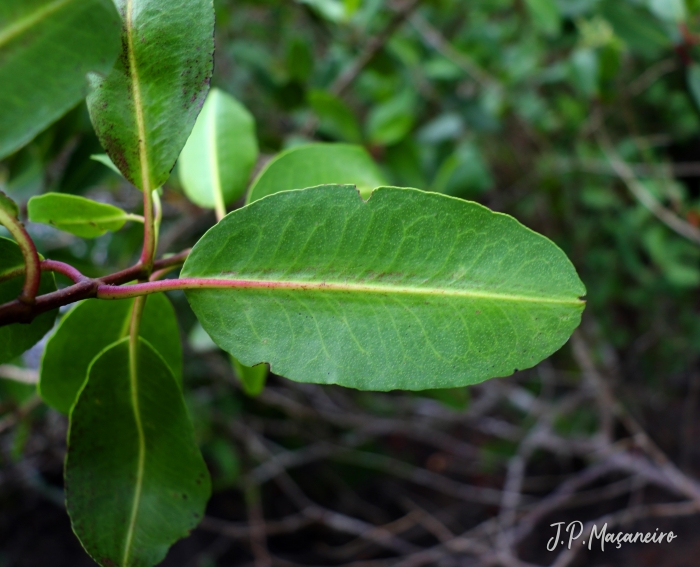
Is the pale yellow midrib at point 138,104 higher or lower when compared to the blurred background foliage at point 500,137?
higher

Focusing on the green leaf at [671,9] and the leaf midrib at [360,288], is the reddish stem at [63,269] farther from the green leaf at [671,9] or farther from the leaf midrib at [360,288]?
the green leaf at [671,9]

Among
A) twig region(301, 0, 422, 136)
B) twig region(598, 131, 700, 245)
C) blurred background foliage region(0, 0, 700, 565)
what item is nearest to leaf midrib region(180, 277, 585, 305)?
blurred background foliage region(0, 0, 700, 565)

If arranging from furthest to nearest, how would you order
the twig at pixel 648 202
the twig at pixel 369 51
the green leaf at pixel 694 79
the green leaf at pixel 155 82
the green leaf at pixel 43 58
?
the twig at pixel 648 202 → the twig at pixel 369 51 → the green leaf at pixel 694 79 → the green leaf at pixel 155 82 → the green leaf at pixel 43 58

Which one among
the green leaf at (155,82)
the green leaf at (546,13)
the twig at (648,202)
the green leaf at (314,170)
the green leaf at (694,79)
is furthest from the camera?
the twig at (648,202)

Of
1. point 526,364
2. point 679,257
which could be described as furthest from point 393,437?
point 526,364

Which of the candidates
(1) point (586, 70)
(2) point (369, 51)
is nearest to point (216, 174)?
(2) point (369, 51)

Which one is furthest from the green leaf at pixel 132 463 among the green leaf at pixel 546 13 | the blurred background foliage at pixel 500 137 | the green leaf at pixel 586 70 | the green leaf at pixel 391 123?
the green leaf at pixel 586 70
